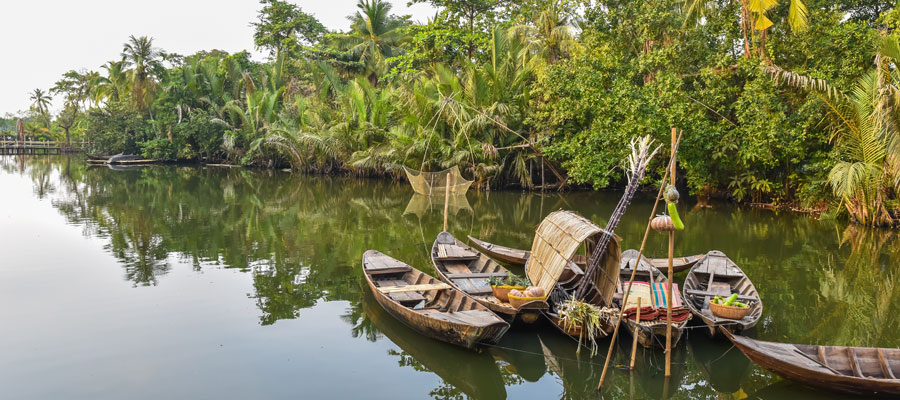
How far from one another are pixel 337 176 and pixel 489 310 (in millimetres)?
23813

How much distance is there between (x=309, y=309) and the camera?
25.8 ft

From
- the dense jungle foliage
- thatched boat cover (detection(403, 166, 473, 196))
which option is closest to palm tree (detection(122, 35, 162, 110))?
the dense jungle foliage

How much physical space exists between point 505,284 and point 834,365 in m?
3.68

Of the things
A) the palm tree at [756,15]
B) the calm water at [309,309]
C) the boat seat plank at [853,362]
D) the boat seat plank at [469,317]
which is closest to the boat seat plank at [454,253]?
the calm water at [309,309]

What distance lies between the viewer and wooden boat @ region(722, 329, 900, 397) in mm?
4859

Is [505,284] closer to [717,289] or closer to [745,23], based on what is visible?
[717,289]

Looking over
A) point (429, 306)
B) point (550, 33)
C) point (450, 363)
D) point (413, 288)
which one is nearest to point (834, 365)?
point (450, 363)

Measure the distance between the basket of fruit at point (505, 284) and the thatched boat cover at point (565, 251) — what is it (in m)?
0.15

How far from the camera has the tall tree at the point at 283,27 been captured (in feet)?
124

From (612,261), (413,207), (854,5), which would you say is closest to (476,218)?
(413,207)

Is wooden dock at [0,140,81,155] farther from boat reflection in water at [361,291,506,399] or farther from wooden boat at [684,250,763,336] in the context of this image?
wooden boat at [684,250,763,336]

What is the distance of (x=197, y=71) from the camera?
1428 inches

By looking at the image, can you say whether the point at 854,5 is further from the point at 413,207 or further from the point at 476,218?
the point at 413,207

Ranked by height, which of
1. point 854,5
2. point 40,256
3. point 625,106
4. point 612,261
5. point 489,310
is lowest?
point 40,256
